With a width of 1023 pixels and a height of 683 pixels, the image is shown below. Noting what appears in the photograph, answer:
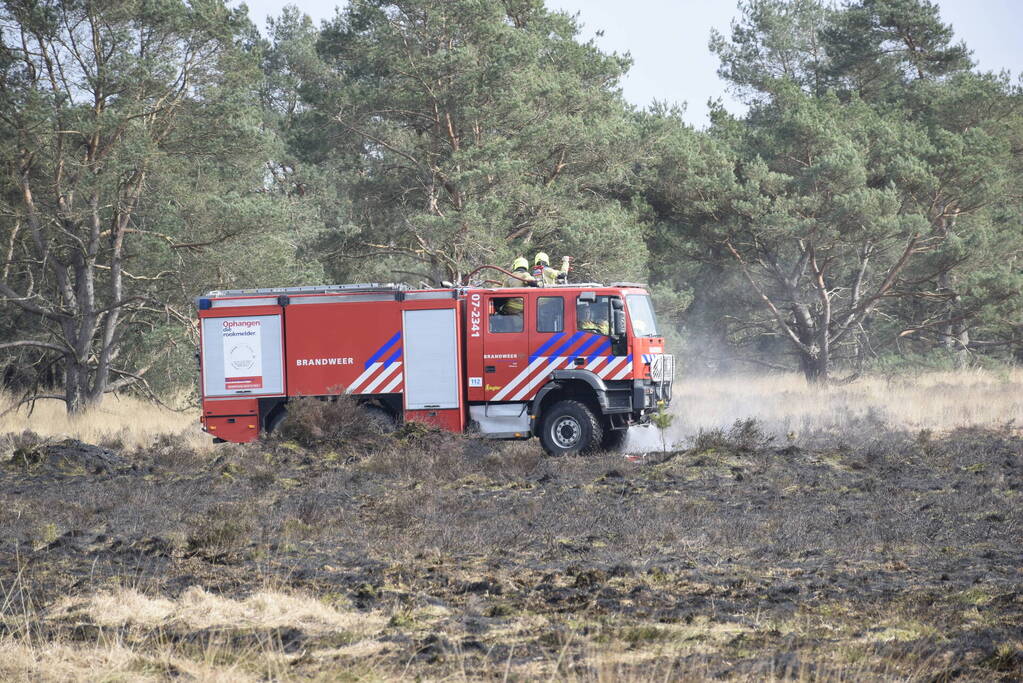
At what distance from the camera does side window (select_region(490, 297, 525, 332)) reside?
49.9ft

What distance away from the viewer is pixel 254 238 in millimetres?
21859

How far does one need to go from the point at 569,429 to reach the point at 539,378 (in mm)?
805

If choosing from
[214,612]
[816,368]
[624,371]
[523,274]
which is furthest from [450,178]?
[214,612]

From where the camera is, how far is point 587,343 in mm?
15016

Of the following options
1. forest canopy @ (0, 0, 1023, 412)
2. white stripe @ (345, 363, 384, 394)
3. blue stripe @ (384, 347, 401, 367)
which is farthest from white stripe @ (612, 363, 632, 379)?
forest canopy @ (0, 0, 1023, 412)

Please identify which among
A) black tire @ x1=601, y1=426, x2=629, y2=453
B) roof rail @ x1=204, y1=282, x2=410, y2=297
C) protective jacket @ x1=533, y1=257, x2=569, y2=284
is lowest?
black tire @ x1=601, y1=426, x2=629, y2=453

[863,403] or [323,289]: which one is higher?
[323,289]

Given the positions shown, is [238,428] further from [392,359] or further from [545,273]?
[545,273]

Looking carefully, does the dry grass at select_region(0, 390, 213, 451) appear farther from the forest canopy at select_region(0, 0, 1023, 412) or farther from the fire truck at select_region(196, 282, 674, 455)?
the fire truck at select_region(196, 282, 674, 455)

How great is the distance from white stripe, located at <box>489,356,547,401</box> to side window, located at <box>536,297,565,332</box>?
1.33 ft

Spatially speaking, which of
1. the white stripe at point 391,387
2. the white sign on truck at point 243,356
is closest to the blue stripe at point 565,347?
the white stripe at point 391,387

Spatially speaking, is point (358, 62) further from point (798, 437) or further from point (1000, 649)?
point (1000, 649)

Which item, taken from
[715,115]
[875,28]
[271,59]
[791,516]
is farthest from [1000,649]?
[271,59]

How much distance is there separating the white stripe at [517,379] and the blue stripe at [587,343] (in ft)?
1.42
